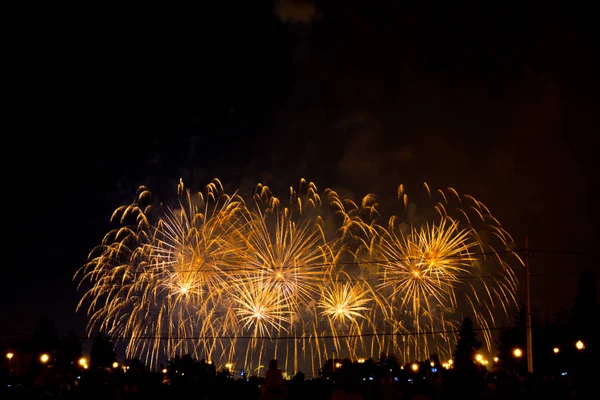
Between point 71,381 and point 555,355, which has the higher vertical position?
point 555,355

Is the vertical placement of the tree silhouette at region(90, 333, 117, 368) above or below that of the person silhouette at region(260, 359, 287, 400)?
above

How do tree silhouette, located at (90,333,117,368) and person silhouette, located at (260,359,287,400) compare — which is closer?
person silhouette, located at (260,359,287,400)

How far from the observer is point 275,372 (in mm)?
11977

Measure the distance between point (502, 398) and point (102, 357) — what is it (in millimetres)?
68196

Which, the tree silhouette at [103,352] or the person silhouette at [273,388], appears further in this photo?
the tree silhouette at [103,352]

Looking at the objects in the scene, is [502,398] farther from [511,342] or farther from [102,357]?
[102,357]

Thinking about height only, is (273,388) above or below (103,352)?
below

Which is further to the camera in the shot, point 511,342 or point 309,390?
point 511,342

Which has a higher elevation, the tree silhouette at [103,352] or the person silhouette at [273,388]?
the tree silhouette at [103,352]

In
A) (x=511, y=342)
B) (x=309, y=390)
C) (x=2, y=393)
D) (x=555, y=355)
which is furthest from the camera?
(x=511, y=342)

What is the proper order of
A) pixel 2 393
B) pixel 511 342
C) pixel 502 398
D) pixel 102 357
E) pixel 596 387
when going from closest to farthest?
1. pixel 596 387
2. pixel 502 398
3. pixel 2 393
4. pixel 511 342
5. pixel 102 357

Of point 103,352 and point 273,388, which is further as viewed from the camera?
point 103,352

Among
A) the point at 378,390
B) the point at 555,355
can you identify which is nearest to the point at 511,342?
the point at 555,355

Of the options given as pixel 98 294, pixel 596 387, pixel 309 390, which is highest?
pixel 98 294
